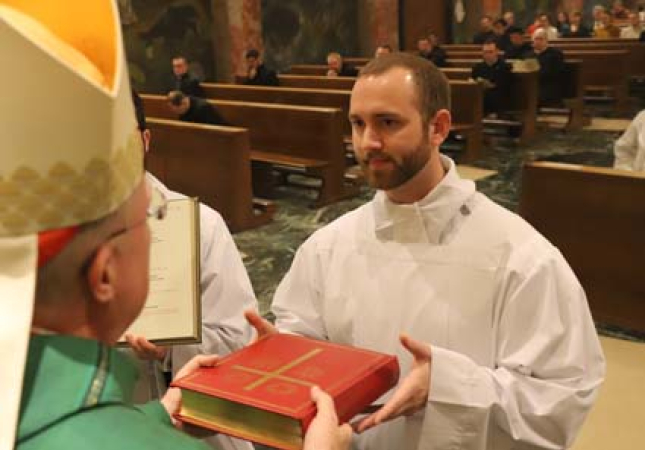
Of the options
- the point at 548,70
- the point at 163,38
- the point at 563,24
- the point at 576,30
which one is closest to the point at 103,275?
the point at 548,70

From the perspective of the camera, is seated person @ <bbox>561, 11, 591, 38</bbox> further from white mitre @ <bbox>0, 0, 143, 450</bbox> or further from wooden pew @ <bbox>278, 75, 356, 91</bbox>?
white mitre @ <bbox>0, 0, 143, 450</bbox>

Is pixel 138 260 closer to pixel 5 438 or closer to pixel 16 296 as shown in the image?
pixel 16 296

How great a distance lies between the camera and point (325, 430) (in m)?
1.42

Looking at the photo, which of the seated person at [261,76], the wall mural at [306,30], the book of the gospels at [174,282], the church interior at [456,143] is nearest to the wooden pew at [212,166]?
the church interior at [456,143]

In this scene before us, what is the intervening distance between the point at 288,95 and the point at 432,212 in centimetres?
809

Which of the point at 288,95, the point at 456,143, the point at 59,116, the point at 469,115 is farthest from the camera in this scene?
the point at 456,143

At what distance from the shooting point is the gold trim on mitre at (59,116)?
97 centimetres

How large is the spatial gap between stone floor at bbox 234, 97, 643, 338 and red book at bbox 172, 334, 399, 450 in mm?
3740

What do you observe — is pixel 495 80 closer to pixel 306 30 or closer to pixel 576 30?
pixel 306 30

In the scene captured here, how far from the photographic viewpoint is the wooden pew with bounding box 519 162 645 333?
502 centimetres

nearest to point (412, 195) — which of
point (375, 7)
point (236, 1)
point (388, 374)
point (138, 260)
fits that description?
point (388, 374)

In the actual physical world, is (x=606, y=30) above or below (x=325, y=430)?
above

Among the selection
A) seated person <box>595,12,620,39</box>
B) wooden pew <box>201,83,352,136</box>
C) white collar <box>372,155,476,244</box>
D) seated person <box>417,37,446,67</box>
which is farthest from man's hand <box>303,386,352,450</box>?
seated person <box>595,12,620,39</box>

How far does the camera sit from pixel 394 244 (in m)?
2.24
